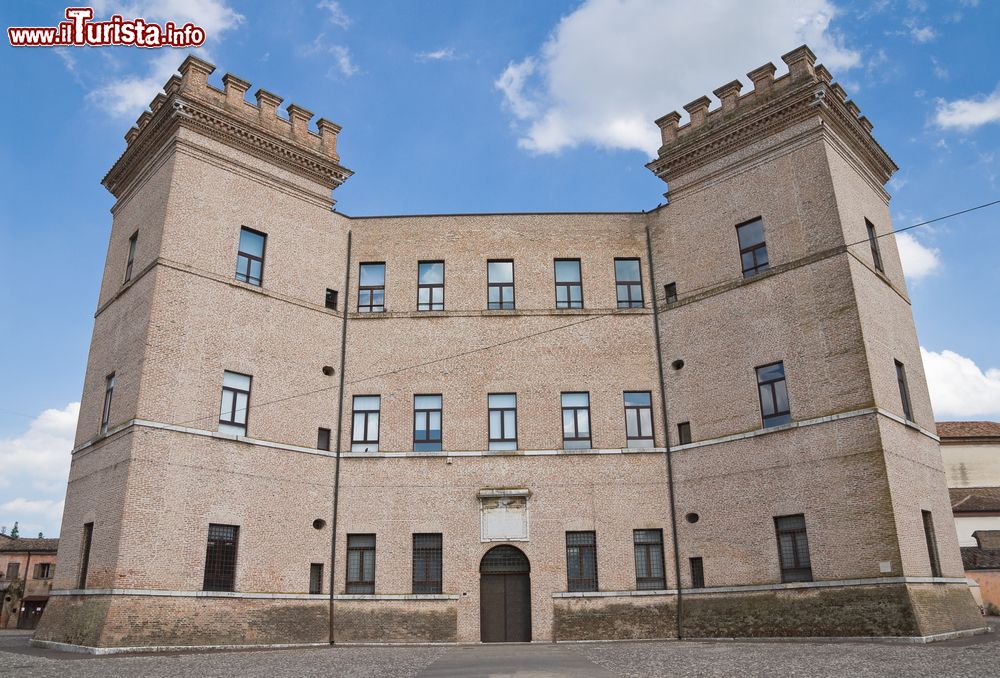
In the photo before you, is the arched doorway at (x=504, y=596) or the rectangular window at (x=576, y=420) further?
the rectangular window at (x=576, y=420)

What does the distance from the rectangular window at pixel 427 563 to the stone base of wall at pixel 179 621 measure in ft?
9.70

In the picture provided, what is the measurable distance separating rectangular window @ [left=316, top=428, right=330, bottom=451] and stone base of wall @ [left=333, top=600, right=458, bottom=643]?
4.87 m

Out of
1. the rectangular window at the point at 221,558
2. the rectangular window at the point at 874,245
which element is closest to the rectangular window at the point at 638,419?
the rectangular window at the point at 874,245

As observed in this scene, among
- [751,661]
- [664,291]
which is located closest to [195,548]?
[751,661]

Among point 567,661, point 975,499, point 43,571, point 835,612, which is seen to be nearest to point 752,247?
point 835,612

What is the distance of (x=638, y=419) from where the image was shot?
80.1ft

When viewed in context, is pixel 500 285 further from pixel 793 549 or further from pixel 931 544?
pixel 931 544

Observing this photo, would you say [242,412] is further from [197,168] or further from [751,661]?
[751,661]

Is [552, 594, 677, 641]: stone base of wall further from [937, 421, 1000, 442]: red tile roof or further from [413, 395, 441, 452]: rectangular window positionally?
[937, 421, 1000, 442]: red tile roof

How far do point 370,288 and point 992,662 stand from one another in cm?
2023

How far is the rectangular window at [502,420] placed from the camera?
80.3 feet

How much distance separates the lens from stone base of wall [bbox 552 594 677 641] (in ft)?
72.3

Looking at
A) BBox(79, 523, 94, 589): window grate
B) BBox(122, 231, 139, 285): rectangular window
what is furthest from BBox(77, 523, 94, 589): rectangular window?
BBox(122, 231, 139, 285): rectangular window

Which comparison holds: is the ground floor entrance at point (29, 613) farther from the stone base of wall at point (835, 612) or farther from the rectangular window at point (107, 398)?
the stone base of wall at point (835, 612)
